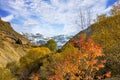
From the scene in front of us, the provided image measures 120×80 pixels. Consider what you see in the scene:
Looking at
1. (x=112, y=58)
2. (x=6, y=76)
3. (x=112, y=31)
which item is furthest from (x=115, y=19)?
(x=6, y=76)

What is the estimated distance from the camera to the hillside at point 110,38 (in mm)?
42438

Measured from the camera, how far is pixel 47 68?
233 feet

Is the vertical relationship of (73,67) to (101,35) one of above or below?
below

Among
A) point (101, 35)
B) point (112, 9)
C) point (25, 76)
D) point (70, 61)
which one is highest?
point (112, 9)

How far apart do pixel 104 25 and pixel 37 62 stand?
5498cm

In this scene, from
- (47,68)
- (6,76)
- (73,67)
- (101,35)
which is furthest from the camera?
(6,76)

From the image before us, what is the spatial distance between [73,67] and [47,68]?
1567 inches

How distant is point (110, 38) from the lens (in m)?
43.4

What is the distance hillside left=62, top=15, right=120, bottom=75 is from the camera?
42438 mm

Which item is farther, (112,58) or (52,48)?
(52,48)

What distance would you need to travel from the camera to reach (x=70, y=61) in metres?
34.9

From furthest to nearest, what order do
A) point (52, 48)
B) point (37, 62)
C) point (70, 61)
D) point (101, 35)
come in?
1. point (52, 48)
2. point (37, 62)
3. point (101, 35)
4. point (70, 61)

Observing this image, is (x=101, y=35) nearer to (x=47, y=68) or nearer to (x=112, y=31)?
(x=112, y=31)

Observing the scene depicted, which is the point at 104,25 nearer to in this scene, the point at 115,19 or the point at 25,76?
the point at 115,19
